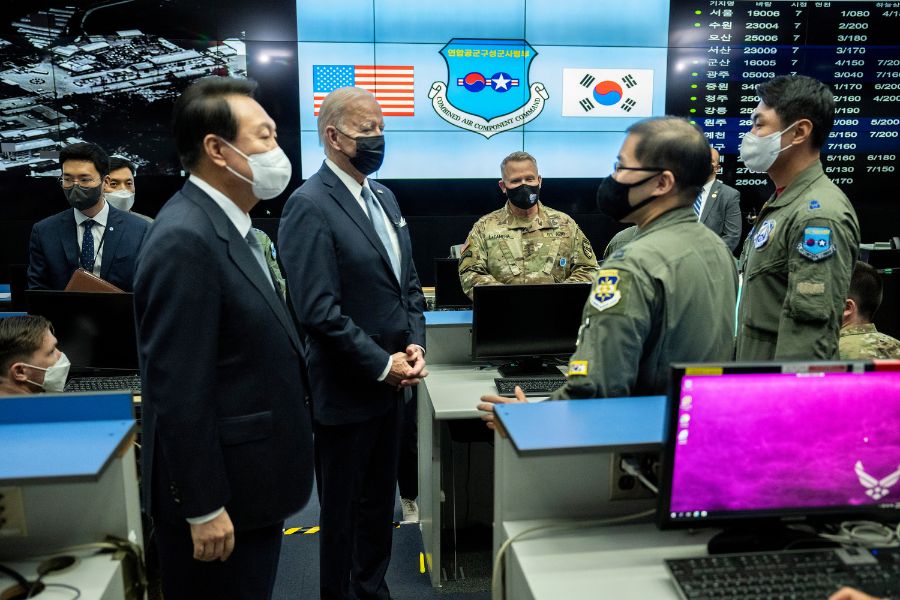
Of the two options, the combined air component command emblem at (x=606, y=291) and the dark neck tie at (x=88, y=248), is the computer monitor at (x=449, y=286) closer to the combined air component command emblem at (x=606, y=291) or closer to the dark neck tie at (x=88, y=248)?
the dark neck tie at (x=88, y=248)

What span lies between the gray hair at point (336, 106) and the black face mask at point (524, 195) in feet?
3.93

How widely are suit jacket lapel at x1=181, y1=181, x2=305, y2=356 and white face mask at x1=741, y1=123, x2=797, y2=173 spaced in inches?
61.3

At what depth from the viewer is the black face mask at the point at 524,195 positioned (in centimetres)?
320

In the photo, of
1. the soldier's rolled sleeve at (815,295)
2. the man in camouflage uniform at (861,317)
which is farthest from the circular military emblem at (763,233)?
the man in camouflage uniform at (861,317)

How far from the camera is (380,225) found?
2.20m

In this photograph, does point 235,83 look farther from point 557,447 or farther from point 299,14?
point 299,14

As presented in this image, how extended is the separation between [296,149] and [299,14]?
97cm

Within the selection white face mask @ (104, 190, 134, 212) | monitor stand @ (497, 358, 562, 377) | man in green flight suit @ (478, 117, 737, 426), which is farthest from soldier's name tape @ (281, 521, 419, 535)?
white face mask @ (104, 190, 134, 212)

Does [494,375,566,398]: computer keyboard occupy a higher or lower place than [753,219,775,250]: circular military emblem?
lower

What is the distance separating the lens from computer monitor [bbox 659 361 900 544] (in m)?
1.14

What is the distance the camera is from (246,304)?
1.36 metres

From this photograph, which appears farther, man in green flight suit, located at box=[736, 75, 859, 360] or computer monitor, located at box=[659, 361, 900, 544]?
man in green flight suit, located at box=[736, 75, 859, 360]

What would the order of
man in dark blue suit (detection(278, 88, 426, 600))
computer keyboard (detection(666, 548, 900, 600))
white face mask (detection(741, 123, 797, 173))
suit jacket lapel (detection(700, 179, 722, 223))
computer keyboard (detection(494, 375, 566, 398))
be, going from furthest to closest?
suit jacket lapel (detection(700, 179, 722, 223)) → computer keyboard (detection(494, 375, 566, 398)) → white face mask (detection(741, 123, 797, 173)) → man in dark blue suit (detection(278, 88, 426, 600)) → computer keyboard (detection(666, 548, 900, 600))

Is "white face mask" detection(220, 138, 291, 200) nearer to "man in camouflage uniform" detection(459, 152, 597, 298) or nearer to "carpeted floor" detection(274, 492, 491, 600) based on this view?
"carpeted floor" detection(274, 492, 491, 600)
